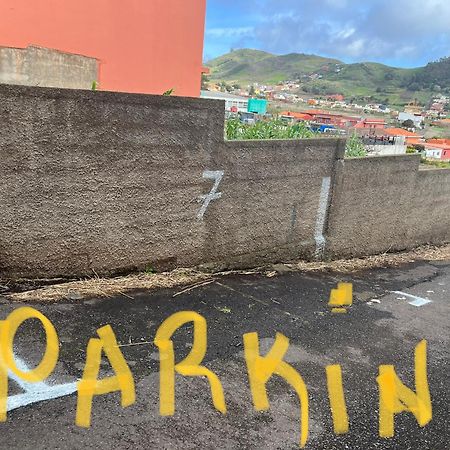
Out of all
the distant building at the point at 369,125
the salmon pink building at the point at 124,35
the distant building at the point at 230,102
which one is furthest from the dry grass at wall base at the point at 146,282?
the distant building at the point at 369,125

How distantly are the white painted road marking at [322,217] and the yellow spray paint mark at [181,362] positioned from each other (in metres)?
2.40

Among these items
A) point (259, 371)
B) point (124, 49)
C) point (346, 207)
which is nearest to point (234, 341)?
point (259, 371)

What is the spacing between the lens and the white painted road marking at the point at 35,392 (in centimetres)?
250

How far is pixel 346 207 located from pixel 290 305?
2.04 meters

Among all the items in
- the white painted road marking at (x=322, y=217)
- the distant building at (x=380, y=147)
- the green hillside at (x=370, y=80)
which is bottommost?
the white painted road marking at (x=322, y=217)

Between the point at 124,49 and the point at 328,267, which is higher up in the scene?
the point at 124,49

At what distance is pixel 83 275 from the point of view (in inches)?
162

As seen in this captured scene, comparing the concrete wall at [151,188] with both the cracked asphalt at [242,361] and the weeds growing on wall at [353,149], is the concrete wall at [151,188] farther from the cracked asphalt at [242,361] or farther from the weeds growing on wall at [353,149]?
the cracked asphalt at [242,361]

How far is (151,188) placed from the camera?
430cm

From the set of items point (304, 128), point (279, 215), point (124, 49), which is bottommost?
point (279, 215)

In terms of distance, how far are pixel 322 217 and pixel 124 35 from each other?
7088 mm

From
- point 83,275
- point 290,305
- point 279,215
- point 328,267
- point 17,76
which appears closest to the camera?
point 83,275

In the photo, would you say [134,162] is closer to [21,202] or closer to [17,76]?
[21,202]

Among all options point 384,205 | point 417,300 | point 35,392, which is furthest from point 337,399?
point 384,205
